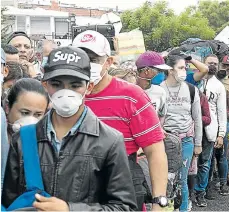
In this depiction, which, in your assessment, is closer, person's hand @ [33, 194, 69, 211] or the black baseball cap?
person's hand @ [33, 194, 69, 211]

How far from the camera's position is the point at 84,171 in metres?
1.99

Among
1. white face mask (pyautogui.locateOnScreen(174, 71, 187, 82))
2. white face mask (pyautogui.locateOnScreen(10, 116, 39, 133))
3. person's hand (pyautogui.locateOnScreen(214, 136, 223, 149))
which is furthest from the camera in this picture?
person's hand (pyautogui.locateOnScreen(214, 136, 223, 149))

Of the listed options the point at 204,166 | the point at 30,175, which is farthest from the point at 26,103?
the point at 204,166

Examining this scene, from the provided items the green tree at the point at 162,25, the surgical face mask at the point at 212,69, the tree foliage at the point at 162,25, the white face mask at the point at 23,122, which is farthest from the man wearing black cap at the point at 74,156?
the green tree at the point at 162,25

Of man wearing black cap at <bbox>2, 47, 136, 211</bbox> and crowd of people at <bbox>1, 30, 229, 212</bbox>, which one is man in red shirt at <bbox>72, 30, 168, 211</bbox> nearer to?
crowd of people at <bbox>1, 30, 229, 212</bbox>

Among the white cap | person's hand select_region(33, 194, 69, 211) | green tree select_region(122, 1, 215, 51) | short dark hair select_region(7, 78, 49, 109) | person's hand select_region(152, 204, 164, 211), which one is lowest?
person's hand select_region(152, 204, 164, 211)

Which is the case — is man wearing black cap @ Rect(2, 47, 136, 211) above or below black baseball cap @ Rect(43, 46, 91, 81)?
below

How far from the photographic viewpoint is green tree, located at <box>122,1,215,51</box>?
35.5m

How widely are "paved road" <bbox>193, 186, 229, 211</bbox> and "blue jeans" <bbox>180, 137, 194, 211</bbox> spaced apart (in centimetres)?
104

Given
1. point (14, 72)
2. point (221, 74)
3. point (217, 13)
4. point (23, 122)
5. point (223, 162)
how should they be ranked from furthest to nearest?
point (217, 13) → point (221, 74) → point (223, 162) → point (14, 72) → point (23, 122)

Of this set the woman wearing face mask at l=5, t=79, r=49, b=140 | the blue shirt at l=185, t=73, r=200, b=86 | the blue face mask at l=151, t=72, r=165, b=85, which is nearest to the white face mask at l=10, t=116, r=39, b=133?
the woman wearing face mask at l=5, t=79, r=49, b=140

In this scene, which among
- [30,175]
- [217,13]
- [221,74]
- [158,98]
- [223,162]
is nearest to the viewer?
[30,175]

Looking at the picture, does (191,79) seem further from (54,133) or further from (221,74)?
(54,133)

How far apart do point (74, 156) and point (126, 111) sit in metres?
0.77
